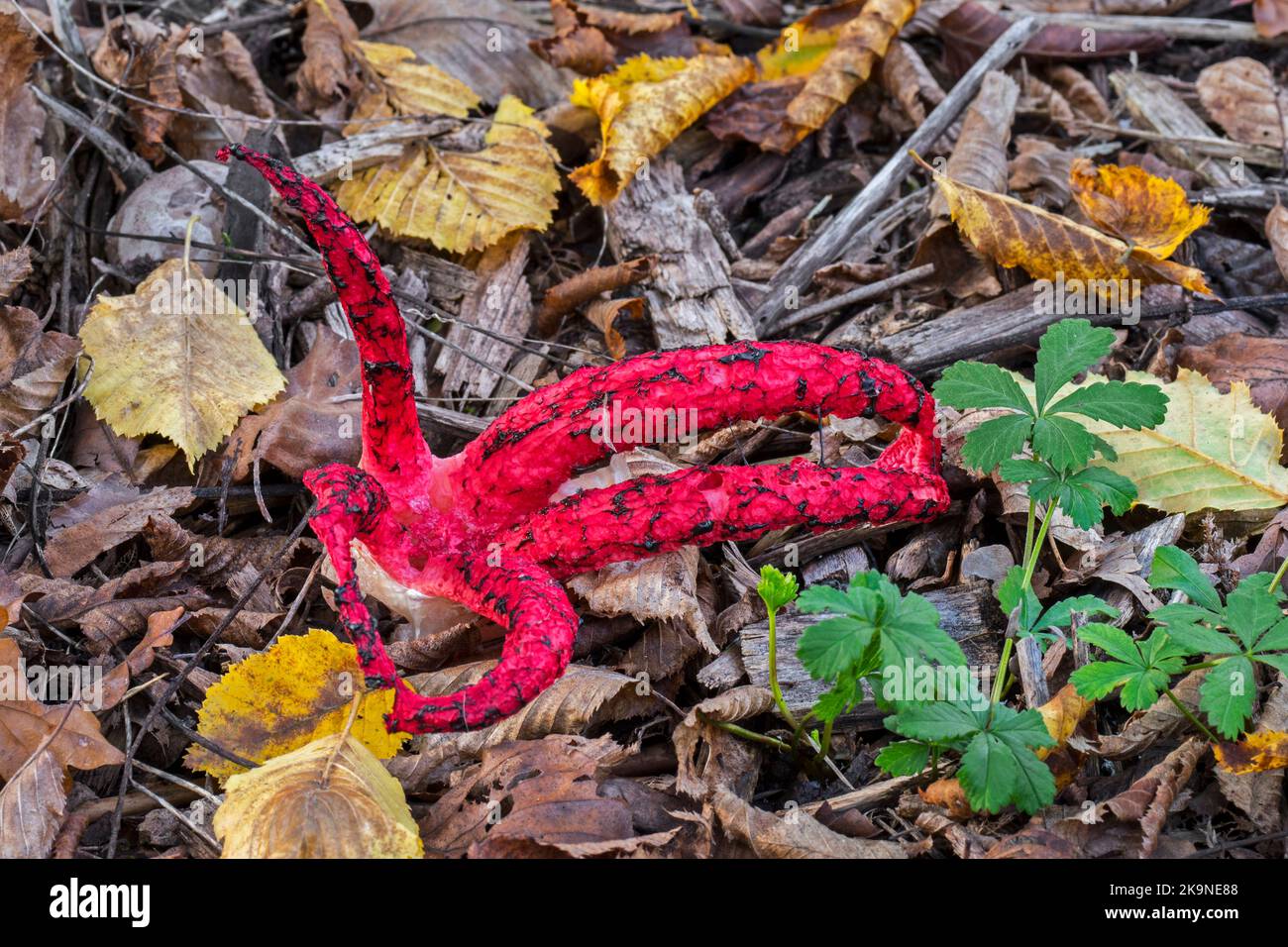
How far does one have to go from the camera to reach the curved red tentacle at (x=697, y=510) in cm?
309

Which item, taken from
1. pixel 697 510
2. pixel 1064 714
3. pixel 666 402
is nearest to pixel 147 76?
pixel 666 402

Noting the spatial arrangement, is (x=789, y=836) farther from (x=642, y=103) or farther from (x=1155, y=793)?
(x=642, y=103)

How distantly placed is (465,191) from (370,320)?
1593 mm

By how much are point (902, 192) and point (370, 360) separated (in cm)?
254

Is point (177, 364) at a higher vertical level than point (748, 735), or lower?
higher

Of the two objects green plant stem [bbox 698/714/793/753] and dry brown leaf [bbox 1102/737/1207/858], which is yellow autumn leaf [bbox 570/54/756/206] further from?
dry brown leaf [bbox 1102/737/1207/858]

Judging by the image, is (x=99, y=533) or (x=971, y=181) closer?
(x=99, y=533)

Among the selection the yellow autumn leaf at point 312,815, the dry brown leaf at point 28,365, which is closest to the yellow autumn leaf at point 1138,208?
the yellow autumn leaf at point 312,815

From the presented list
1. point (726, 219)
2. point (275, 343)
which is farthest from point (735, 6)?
point (275, 343)

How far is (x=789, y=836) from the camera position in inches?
114

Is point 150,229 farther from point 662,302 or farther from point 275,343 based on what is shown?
point 662,302

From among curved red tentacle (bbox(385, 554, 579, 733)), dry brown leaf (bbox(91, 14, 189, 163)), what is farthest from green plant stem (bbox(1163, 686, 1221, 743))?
dry brown leaf (bbox(91, 14, 189, 163))

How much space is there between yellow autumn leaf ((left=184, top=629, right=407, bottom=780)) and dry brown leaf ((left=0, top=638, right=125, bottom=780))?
22 centimetres

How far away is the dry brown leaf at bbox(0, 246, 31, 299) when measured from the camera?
4.05 meters
